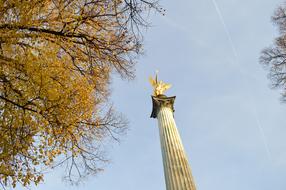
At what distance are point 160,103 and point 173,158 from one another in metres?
4.83

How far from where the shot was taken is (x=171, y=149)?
14.4 m

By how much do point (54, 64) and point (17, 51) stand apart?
719mm

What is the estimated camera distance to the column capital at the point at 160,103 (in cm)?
1812

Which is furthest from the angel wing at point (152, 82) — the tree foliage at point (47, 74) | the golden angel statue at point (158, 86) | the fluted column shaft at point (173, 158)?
the tree foliage at point (47, 74)

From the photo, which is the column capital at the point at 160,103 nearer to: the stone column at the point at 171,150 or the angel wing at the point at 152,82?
the stone column at the point at 171,150

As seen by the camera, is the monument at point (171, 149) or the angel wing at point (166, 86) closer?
the monument at point (171, 149)

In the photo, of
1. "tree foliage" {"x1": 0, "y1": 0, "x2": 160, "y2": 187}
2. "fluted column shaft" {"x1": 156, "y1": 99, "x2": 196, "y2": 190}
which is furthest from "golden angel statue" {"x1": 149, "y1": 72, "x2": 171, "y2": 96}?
"tree foliage" {"x1": 0, "y1": 0, "x2": 160, "y2": 187}

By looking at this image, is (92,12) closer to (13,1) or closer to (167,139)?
(13,1)

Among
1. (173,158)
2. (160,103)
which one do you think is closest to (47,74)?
(173,158)

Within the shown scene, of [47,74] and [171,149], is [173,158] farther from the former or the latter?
[47,74]

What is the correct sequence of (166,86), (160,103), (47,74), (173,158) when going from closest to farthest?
(47,74), (173,158), (160,103), (166,86)

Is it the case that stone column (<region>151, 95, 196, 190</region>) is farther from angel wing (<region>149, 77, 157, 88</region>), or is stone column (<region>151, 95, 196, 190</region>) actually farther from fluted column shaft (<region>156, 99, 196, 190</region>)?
angel wing (<region>149, 77, 157, 88</region>)

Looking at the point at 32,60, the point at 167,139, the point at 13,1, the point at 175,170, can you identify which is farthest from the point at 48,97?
the point at 167,139

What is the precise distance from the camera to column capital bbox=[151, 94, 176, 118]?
59.5 feet
